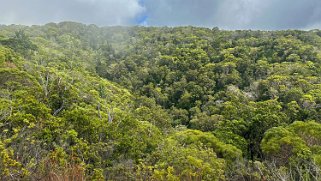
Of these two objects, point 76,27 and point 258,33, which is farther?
point 76,27

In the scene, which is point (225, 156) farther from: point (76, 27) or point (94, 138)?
point (76, 27)

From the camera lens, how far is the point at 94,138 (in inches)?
874

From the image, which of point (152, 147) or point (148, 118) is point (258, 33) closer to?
point (148, 118)

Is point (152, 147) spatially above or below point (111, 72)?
below

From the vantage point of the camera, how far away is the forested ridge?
1471 centimetres

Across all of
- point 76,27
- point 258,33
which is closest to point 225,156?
point 258,33

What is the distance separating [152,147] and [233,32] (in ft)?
200

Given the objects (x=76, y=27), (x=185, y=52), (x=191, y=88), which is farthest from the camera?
(x=76, y=27)

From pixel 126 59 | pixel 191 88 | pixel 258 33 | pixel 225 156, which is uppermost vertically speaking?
pixel 258 33

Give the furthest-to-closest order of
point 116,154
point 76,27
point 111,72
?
point 76,27
point 111,72
point 116,154

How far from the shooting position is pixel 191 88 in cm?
5616

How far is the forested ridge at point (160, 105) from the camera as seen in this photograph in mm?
14710

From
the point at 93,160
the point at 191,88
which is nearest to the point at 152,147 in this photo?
the point at 93,160

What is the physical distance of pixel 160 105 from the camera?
174ft
